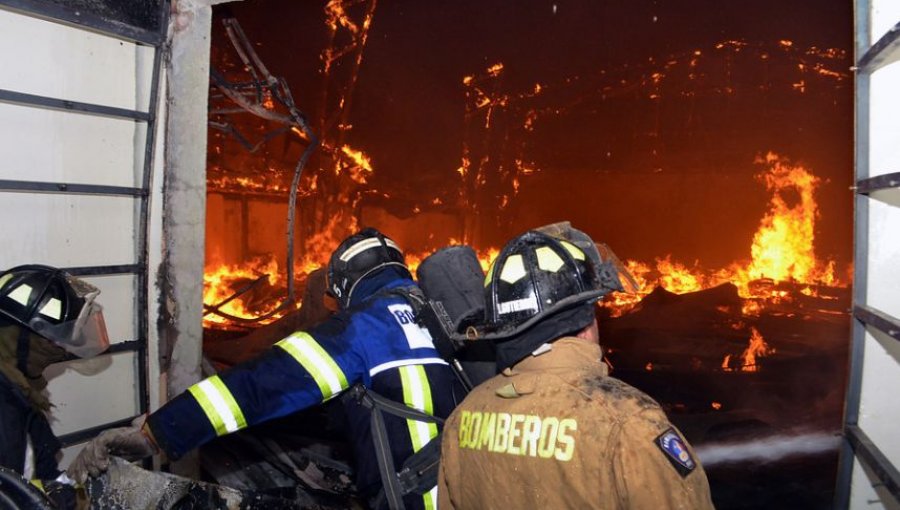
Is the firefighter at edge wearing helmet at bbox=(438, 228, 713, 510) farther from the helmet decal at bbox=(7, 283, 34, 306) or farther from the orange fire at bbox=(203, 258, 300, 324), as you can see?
the orange fire at bbox=(203, 258, 300, 324)

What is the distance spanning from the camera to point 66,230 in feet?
11.4

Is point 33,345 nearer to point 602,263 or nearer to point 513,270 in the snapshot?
point 513,270

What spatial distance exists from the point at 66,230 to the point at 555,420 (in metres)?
3.39

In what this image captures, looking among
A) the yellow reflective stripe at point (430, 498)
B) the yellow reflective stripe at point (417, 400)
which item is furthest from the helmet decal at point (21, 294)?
the yellow reflective stripe at point (430, 498)

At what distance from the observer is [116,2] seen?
3.54 meters

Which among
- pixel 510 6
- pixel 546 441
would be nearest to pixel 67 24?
pixel 546 441

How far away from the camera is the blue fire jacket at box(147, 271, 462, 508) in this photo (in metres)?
2.33

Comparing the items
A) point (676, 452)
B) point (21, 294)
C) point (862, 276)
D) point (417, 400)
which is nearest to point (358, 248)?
point (417, 400)

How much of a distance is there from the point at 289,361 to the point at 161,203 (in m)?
2.14

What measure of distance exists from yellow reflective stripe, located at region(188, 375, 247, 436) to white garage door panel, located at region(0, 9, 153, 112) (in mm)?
2319

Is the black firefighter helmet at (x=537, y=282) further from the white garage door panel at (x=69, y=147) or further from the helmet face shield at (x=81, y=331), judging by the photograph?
the white garage door panel at (x=69, y=147)

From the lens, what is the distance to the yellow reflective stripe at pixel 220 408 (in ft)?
7.61

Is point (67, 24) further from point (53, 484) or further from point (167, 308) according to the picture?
point (53, 484)

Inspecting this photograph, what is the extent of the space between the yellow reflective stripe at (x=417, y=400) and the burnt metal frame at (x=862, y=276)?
6.14ft
